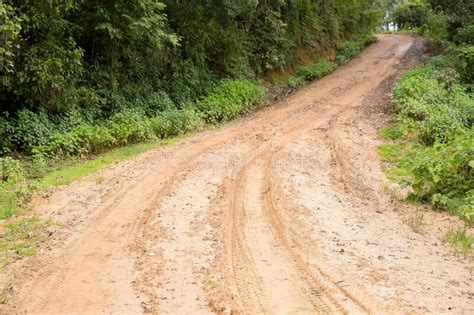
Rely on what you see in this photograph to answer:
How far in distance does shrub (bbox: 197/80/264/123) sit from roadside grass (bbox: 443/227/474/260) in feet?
35.6

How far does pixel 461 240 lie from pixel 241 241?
3666 millimetres

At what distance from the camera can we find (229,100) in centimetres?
1941

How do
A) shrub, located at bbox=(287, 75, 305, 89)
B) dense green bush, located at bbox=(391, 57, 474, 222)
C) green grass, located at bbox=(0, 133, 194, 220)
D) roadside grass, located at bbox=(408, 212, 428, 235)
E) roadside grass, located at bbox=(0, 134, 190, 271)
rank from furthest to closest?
shrub, located at bbox=(287, 75, 305, 89) < dense green bush, located at bbox=(391, 57, 474, 222) < green grass, located at bbox=(0, 133, 194, 220) < roadside grass, located at bbox=(408, 212, 428, 235) < roadside grass, located at bbox=(0, 134, 190, 271)

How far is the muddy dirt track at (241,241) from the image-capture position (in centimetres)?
583

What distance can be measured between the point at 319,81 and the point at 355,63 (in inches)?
252

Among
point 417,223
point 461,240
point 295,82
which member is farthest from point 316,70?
point 461,240

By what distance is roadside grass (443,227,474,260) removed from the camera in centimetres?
775

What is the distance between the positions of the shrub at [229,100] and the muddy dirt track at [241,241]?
4388mm

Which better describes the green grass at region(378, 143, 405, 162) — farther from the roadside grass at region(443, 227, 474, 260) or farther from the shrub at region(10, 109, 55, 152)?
the shrub at region(10, 109, 55, 152)

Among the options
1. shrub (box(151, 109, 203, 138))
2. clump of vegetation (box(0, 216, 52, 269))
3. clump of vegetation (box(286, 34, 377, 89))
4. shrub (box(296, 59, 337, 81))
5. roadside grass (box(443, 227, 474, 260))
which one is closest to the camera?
clump of vegetation (box(0, 216, 52, 269))

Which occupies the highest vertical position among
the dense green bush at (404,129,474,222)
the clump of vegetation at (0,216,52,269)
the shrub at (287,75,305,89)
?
the shrub at (287,75,305,89)

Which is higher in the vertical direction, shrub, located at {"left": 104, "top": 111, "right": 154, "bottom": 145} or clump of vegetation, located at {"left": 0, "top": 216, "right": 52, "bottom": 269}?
shrub, located at {"left": 104, "top": 111, "right": 154, "bottom": 145}

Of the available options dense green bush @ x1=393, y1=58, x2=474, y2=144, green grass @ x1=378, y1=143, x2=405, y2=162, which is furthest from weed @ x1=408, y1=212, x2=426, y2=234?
green grass @ x1=378, y1=143, x2=405, y2=162

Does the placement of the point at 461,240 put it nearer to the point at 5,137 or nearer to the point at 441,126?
the point at 441,126
